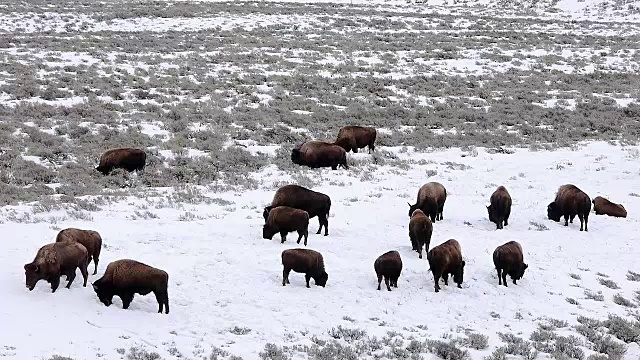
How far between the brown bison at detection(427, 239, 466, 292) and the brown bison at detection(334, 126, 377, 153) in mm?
11017

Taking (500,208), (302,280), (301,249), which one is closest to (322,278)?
(302,280)

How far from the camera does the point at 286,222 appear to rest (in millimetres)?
12477

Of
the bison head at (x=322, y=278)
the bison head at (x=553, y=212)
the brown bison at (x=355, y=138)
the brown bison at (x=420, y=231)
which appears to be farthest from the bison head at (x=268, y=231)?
the brown bison at (x=355, y=138)

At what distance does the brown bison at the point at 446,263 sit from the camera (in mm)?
10898

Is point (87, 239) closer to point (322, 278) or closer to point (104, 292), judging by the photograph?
point (104, 292)

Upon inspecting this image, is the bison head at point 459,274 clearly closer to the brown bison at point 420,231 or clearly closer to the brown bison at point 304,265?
the brown bison at point 420,231

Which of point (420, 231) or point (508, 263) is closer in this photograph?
point (508, 263)

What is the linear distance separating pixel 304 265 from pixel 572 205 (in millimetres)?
8159

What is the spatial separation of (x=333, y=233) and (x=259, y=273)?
2973mm

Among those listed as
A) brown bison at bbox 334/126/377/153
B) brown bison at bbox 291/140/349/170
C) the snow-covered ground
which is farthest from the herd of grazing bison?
brown bison at bbox 334/126/377/153

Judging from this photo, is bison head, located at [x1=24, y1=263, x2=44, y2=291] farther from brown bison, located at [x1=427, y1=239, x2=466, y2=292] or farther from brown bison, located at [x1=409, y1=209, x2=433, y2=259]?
brown bison, located at [x1=409, y1=209, x2=433, y2=259]

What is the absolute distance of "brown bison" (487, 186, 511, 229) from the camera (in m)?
14.8

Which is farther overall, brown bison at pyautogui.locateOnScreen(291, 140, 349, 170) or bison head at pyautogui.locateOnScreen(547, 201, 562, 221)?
brown bison at pyautogui.locateOnScreen(291, 140, 349, 170)

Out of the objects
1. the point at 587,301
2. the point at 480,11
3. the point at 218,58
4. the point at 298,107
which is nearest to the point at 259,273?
the point at 587,301
